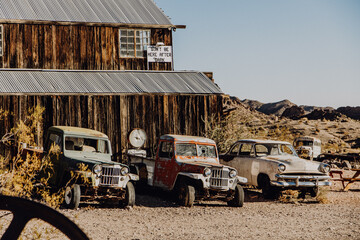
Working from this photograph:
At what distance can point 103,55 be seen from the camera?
73.9ft

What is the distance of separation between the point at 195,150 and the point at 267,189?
258cm

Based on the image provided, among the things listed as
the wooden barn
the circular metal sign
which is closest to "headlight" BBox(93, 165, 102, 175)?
the wooden barn

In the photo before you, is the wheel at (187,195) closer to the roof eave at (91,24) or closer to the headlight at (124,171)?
the headlight at (124,171)

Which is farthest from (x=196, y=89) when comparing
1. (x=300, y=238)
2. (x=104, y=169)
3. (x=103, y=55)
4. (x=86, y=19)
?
(x=300, y=238)

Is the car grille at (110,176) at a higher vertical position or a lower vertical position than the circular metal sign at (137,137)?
Result: lower

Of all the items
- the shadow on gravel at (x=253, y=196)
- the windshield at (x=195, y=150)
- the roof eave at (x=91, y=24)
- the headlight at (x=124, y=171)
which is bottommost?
the shadow on gravel at (x=253, y=196)

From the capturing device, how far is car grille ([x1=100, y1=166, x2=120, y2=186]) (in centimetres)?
1213

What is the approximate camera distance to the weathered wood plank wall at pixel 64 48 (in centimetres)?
2109

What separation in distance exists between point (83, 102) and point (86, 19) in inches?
223

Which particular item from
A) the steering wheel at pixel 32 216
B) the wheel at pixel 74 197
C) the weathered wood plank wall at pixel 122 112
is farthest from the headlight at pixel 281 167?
the steering wheel at pixel 32 216

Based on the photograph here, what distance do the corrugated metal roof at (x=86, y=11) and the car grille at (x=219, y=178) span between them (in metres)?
12.4

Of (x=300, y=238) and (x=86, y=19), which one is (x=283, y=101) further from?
(x=300, y=238)

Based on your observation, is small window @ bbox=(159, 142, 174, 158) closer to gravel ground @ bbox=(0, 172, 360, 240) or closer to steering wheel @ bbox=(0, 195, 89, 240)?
gravel ground @ bbox=(0, 172, 360, 240)

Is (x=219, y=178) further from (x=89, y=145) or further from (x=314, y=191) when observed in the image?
(x=89, y=145)
